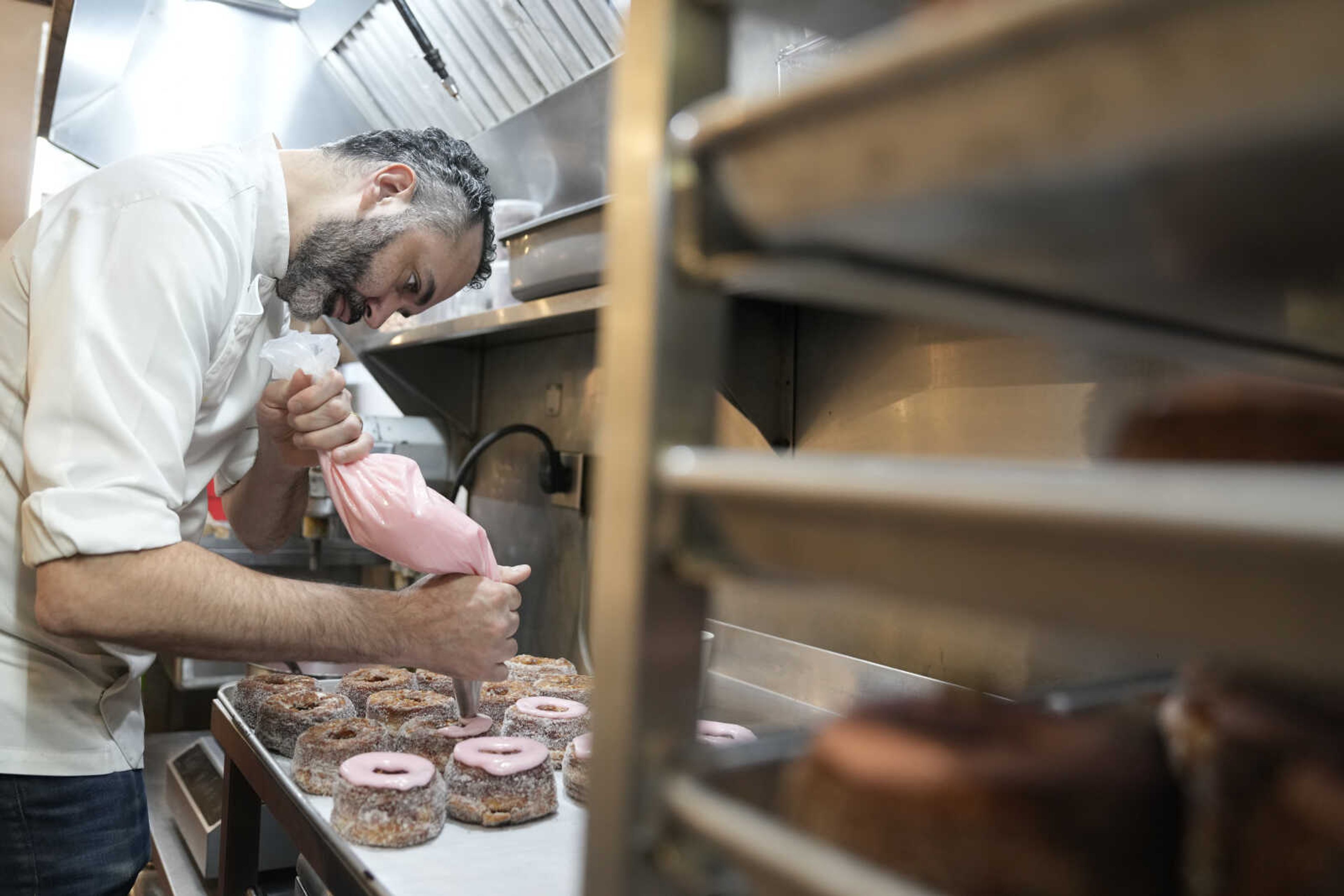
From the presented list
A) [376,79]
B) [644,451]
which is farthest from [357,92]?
[644,451]

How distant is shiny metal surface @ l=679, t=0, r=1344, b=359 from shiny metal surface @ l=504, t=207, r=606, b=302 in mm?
1534

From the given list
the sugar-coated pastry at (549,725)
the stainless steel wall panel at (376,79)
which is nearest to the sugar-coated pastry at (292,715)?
the sugar-coated pastry at (549,725)

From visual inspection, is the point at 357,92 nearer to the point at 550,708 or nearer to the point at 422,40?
the point at 422,40

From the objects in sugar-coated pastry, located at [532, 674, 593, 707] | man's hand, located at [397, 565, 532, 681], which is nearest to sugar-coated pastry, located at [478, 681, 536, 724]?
sugar-coated pastry, located at [532, 674, 593, 707]

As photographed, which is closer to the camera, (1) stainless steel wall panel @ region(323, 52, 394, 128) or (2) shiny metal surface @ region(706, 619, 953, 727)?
(2) shiny metal surface @ region(706, 619, 953, 727)

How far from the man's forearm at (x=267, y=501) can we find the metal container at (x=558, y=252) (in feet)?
2.16

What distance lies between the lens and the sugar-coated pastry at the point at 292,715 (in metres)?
1.57

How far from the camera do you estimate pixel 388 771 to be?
129 cm

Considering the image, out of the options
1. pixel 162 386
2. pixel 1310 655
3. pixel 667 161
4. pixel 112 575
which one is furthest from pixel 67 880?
pixel 1310 655

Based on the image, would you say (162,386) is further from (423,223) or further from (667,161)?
(667,161)

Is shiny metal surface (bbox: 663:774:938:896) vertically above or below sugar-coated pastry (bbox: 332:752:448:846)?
above

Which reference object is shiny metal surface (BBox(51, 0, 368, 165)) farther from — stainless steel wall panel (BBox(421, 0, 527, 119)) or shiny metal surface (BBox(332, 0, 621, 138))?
stainless steel wall panel (BBox(421, 0, 527, 119))

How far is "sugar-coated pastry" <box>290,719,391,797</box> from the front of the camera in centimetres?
137

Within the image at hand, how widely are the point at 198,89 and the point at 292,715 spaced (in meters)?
2.51
